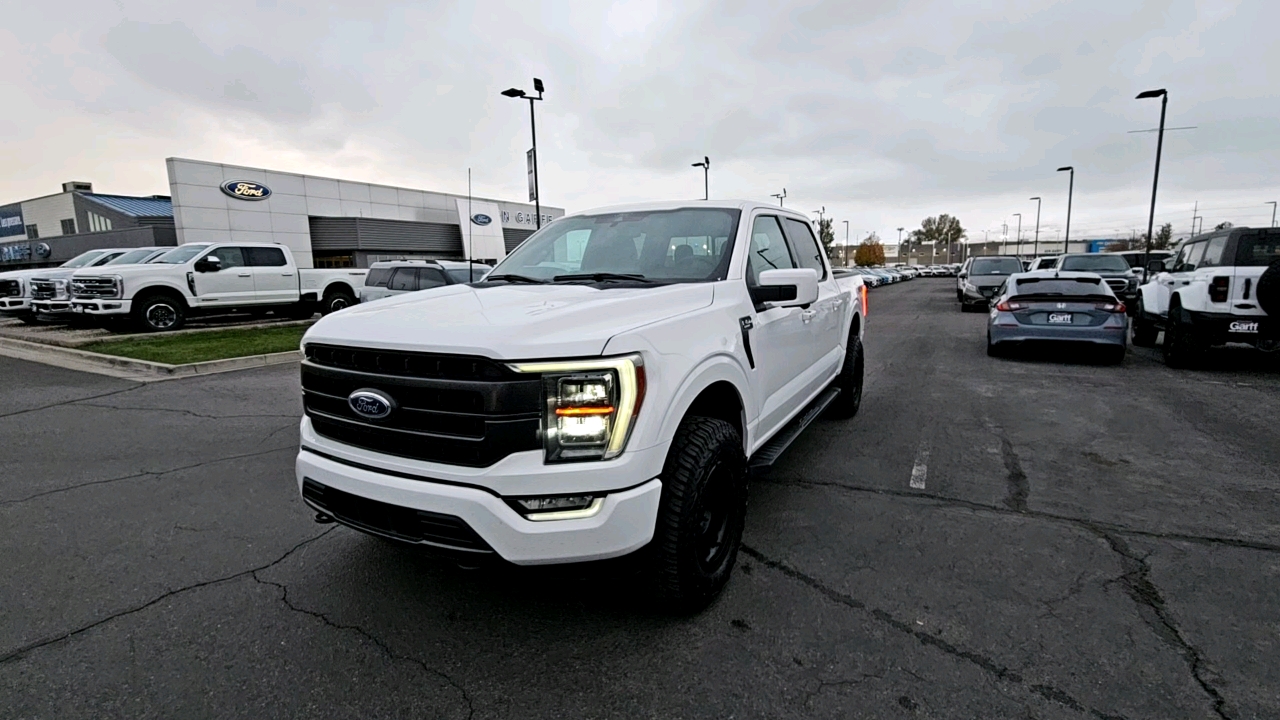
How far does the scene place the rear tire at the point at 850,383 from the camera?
5863 mm

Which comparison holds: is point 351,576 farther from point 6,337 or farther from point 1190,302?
point 6,337

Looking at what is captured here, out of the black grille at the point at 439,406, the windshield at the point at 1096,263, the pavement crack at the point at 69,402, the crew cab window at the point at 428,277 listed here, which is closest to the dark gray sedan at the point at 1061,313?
the black grille at the point at 439,406

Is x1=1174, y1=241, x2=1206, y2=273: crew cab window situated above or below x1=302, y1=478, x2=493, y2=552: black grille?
above

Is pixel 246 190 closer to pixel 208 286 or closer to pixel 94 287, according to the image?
pixel 208 286

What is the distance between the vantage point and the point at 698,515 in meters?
2.63

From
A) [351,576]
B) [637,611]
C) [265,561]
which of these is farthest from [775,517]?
[265,561]

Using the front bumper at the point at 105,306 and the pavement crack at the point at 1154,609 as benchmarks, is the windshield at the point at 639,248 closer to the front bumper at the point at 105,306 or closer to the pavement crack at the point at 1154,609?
the pavement crack at the point at 1154,609

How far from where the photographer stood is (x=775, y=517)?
384 cm

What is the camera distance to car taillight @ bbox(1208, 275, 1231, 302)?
7865 millimetres

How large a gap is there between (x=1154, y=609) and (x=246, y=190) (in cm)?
3466

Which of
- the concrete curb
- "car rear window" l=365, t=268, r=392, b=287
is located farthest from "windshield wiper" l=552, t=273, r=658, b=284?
"car rear window" l=365, t=268, r=392, b=287

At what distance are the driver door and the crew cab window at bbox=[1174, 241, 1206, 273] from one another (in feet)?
60.1

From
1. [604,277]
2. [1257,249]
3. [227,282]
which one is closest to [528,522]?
[604,277]

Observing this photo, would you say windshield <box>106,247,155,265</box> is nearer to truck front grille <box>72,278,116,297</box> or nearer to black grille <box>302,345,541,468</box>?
truck front grille <box>72,278,116,297</box>
